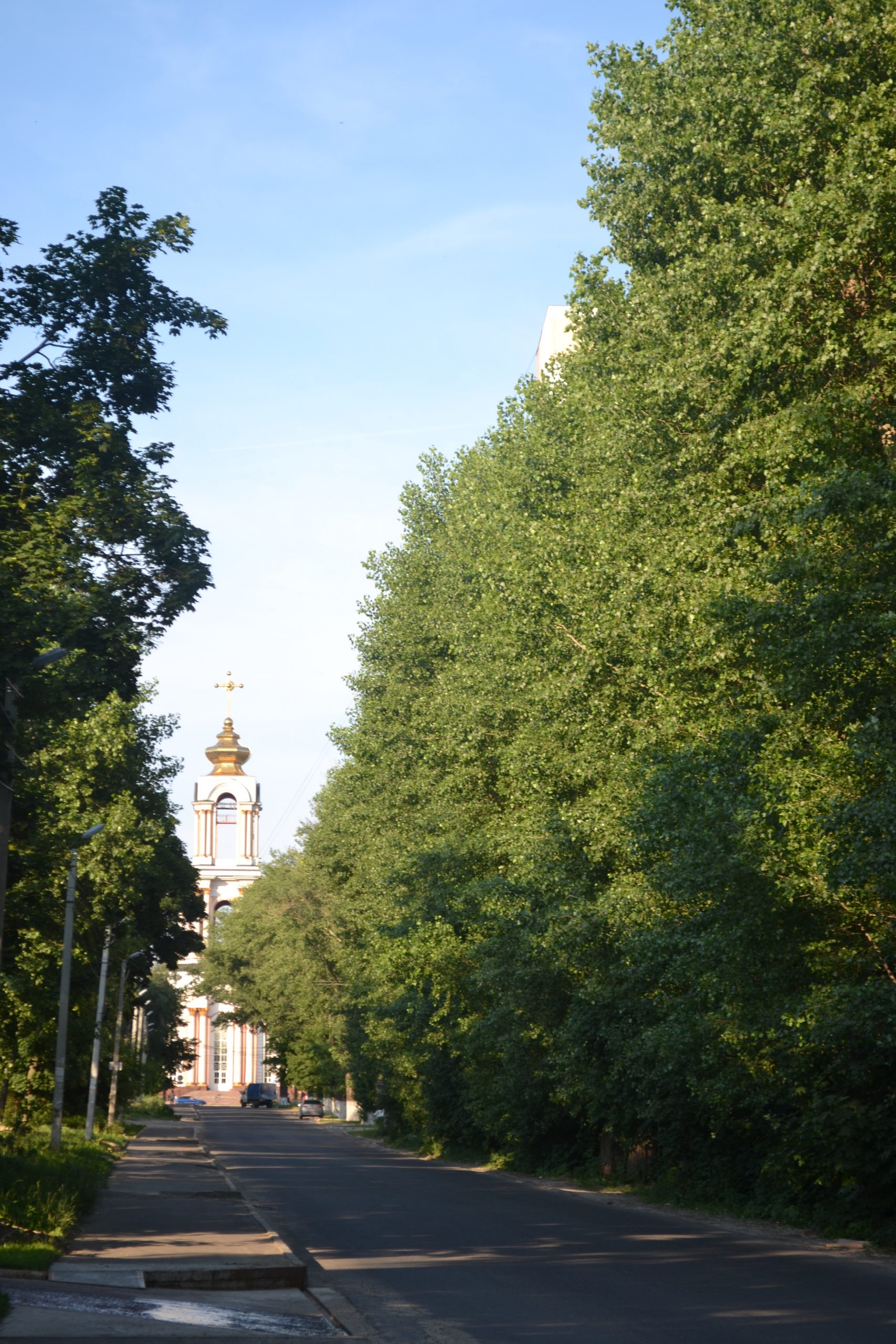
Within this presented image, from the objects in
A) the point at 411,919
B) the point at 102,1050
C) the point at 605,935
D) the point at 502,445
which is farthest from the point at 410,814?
the point at 102,1050

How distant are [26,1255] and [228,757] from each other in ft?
418

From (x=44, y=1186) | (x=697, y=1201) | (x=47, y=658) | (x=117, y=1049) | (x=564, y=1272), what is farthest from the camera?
(x=117, y=1049)

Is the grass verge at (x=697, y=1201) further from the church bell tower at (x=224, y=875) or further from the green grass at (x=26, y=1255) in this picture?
the church bell tower at (x=224, y=875)

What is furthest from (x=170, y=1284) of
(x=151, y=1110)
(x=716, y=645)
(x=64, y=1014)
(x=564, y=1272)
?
(x=151, y=1110)

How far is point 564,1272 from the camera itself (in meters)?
15.1

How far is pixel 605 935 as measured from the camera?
23.9 m

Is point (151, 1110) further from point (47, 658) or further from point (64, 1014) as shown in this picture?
point (47, 658)

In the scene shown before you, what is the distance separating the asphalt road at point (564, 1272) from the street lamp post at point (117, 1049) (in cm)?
2584

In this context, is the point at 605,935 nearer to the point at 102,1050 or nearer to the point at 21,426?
the point at 21,426

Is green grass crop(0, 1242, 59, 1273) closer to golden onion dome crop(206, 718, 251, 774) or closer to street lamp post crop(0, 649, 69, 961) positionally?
street lamp post crop(0, 649, 69, 961)

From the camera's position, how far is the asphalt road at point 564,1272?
37.0ft

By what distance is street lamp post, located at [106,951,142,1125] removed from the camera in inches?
2053

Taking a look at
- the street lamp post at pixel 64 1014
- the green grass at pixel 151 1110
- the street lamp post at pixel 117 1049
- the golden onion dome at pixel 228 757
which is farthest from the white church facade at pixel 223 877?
the street lamp post at pixel 64 1014

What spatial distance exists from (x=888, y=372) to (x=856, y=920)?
Result: 6.60 m
